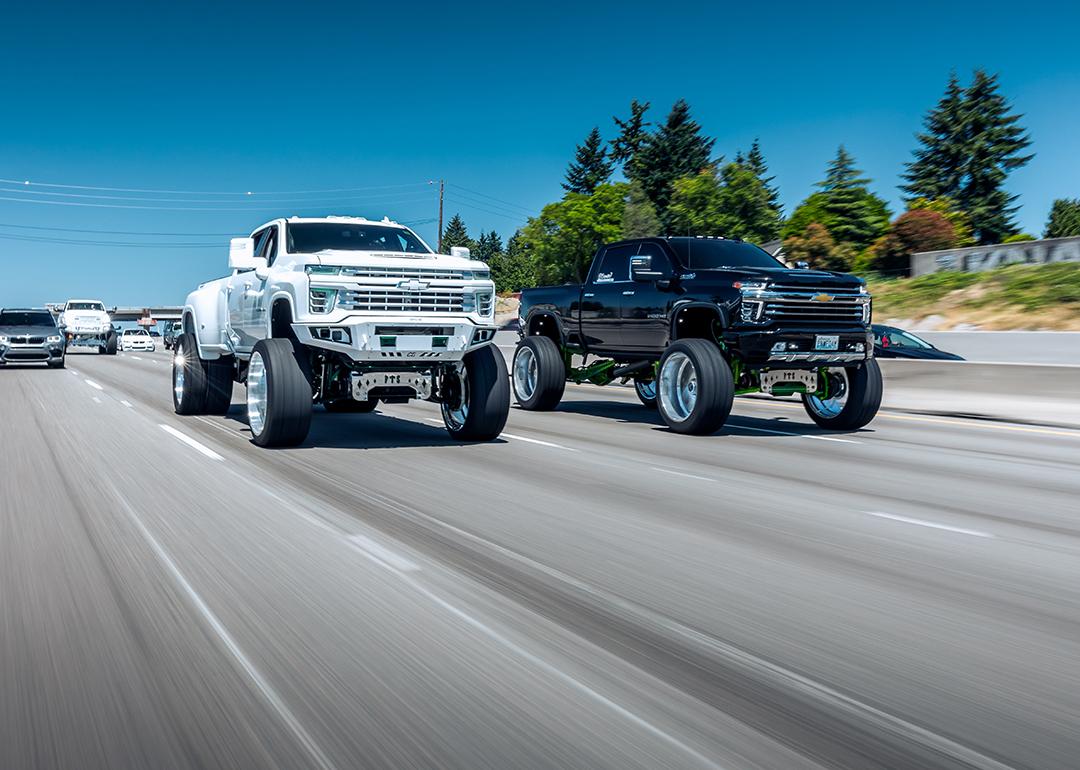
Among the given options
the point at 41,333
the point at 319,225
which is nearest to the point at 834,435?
the point at 319,225

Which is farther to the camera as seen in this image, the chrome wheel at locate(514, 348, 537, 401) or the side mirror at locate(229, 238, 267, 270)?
the chrome wheel at locate(514, 348, 537, 401)

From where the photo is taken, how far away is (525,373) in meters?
15.9

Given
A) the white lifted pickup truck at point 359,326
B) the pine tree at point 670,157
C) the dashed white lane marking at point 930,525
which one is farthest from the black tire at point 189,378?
the pine tree at point 670,157

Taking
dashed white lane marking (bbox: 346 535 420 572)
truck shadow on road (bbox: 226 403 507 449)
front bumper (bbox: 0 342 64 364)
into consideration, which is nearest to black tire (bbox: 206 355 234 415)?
truck shadow on road (bbox: 226 403 507 449)

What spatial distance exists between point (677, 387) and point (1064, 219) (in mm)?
106981

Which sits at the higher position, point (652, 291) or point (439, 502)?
point (652, 291)

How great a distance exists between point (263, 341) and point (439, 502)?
386 centimetres

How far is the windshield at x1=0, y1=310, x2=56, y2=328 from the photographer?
29395mm

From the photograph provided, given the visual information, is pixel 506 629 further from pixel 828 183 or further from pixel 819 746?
pixel 828 183

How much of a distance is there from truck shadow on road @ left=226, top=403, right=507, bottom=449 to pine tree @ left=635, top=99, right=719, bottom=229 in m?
101

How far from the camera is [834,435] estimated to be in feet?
41.9

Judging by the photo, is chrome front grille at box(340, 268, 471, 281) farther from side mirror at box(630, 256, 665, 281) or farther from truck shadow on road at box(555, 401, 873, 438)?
truck shadow on road at box(555, 401, 873, 438)

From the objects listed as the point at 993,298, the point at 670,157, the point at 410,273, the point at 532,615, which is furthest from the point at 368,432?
the point at 670,157

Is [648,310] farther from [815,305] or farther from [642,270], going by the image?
[815,305]
